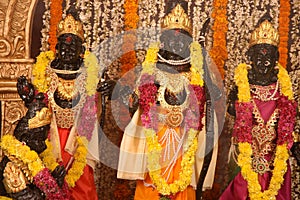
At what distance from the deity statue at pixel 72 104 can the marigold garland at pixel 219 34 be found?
131 centimetres

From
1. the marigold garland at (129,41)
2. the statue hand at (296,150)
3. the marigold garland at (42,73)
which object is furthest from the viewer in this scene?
the marigold garland at (129,41)

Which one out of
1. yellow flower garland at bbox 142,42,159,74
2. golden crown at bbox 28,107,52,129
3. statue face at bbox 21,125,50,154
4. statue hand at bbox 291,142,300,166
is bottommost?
statue hand at bbox 291,142,300,166

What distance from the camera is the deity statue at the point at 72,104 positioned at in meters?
4.81

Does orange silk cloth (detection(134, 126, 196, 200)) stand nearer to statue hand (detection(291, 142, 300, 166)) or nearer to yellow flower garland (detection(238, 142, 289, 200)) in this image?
yellow flower garland (detection(238, 142, 289, 200))

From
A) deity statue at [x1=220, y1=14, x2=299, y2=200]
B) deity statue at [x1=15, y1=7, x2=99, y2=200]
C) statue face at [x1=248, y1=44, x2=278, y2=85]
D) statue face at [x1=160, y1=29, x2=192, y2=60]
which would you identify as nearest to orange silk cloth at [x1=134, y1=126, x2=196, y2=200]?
deity statue at [x1=220, y1=14, x2=299, y2=200]

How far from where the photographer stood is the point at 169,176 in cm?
471

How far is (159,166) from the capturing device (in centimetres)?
470

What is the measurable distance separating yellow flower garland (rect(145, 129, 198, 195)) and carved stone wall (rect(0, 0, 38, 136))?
1597mm

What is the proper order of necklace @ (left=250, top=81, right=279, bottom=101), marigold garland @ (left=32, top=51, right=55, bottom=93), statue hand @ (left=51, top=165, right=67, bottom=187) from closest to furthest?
statue hand @ (left=51, top=165, right=67, bottom=187) < necklace @ (left=250, top=81, right=279, bottom=101) < marigold garland @ (left=32, top=51, right=55, bottom=93)

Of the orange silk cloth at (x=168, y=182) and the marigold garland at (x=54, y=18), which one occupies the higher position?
the marigold garland at (x=54, y=18)

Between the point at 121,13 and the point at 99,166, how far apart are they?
1.52 m

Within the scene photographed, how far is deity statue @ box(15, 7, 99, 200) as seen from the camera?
481 centimetres

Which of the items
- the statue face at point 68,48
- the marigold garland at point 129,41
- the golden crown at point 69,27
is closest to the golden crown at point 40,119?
the statue face at point 68,48

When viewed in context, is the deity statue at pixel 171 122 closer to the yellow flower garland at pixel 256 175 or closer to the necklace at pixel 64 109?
the necklace at pixel 64 109
